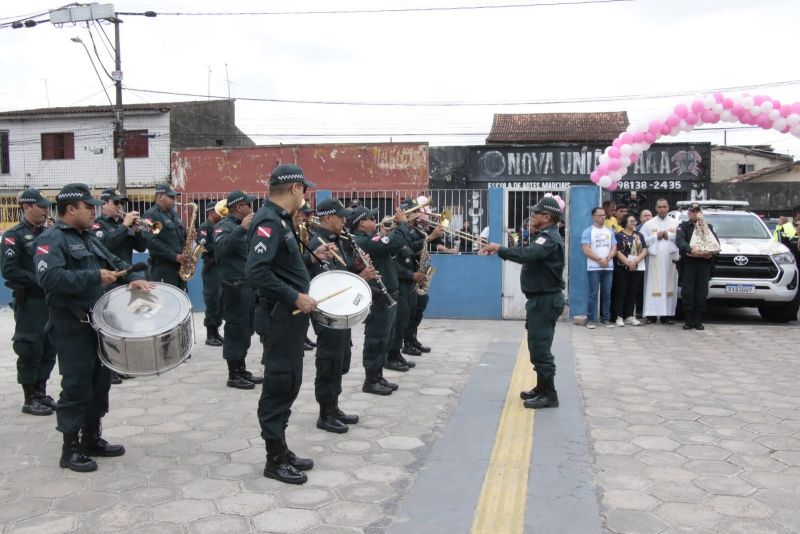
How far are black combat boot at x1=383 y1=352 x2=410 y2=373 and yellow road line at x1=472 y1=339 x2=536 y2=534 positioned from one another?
4.68 feet

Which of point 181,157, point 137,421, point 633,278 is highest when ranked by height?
point 181,157

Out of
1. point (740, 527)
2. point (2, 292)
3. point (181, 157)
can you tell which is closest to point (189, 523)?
point (740, 527)

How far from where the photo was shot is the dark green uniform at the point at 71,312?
4.61 metres

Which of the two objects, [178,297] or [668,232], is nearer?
[178,297]

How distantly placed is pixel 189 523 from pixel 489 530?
5.51 ft

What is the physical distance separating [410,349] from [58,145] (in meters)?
33.3

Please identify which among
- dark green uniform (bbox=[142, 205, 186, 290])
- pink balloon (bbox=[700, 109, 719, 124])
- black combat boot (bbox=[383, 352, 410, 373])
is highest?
pink balloon (bbox=[700, 109, 719, 124])

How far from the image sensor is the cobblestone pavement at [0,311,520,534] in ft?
13.1

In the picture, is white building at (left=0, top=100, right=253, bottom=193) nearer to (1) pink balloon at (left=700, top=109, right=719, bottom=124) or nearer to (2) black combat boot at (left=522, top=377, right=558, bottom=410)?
(1) pink balloon at (left=700, top=109, right=719, bottom=124)

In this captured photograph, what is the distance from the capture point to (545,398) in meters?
6.43

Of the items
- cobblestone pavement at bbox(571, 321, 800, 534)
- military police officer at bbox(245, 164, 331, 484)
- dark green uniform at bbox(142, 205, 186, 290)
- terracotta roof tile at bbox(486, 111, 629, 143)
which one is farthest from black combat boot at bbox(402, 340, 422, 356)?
terracotta roof tile at bbox(486, 111, 629, 143)

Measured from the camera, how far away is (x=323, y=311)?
15.7 ft

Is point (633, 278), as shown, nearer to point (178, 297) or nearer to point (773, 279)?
point (773, 279)

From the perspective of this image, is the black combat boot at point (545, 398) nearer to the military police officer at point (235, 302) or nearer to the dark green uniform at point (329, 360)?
the dark green uniform at point (329, 360)
